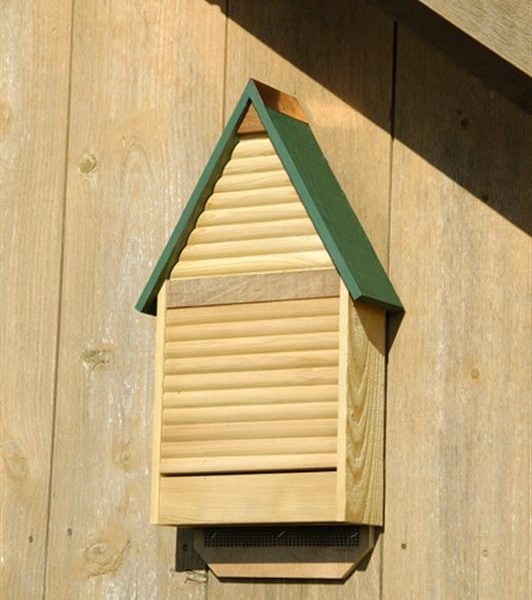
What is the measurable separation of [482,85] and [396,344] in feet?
1.00

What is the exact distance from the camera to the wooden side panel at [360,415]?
2072 mm

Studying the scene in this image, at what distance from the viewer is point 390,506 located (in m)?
2.14

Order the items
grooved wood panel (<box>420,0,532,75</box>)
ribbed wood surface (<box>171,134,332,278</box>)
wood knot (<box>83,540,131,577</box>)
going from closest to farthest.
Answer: grooved wood panel (<box>420,0,532,75</box>) → ribbed wood surface (<box>171,134,332,278</box>) → wood knot (<box>83,540,131,577</box>)

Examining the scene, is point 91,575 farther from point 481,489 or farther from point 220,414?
point 481,489

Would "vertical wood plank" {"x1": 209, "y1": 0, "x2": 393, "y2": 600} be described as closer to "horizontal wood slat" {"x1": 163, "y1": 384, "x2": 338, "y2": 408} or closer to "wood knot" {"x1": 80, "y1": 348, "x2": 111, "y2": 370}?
"horizontal wood slat" {"x1": 163, "y1": 384, "x2": 338, "y2": 408}

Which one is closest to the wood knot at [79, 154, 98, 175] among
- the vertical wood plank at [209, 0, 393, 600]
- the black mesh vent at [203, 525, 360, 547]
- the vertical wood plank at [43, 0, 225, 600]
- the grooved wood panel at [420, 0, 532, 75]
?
the vertical wood plank at [43, 0, 225, 600]

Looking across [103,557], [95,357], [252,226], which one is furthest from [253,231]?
[103,557]

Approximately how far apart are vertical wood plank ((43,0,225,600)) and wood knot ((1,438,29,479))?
0.06 meters

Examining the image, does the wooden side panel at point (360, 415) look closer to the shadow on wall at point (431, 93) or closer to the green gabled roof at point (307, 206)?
the green gabled roof at point (307, 206)

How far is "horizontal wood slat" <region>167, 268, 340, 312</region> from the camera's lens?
212 cm

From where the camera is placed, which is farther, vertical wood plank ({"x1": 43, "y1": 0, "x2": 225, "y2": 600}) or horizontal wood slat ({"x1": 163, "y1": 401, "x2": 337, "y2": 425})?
vertical wood plank ({"x1": 43, "y1": 0, "x2": 225, "y2": 600})

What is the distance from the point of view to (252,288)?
2.15 metres

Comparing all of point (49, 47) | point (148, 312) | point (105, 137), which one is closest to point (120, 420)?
point (148, 312)

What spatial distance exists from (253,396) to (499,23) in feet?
1.63
